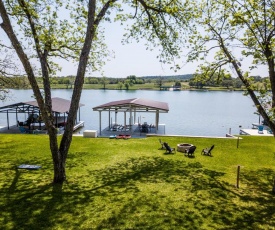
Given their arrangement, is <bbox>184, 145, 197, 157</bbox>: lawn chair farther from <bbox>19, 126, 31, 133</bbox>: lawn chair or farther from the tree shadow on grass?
<bbox>19, 126, 31, 133</bbox>: lawn chair

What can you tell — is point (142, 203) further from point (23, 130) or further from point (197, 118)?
point (197, 118)

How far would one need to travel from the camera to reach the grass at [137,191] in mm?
6488

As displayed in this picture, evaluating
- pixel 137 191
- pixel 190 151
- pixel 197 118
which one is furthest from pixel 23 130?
pixel 197 118

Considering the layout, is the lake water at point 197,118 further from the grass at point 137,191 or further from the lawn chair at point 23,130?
the lawn chair at point 23,130

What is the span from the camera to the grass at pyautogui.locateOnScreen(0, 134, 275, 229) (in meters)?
6.49

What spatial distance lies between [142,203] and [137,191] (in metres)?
0.97

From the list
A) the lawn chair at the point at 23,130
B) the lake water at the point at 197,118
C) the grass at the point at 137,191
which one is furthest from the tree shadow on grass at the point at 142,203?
the lawn chair at the point at 23,130

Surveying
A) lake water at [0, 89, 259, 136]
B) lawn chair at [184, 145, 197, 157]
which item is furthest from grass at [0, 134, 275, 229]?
lake water at [0, 89, 259, 136]

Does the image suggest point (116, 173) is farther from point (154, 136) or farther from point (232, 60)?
point (154, 136)

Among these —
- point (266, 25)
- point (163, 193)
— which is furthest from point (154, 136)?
point (266, 25)

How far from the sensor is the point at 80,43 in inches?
434

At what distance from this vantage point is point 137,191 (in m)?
8.48

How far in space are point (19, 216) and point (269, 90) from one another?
26.3 ft

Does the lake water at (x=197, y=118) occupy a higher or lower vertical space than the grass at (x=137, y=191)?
lower
